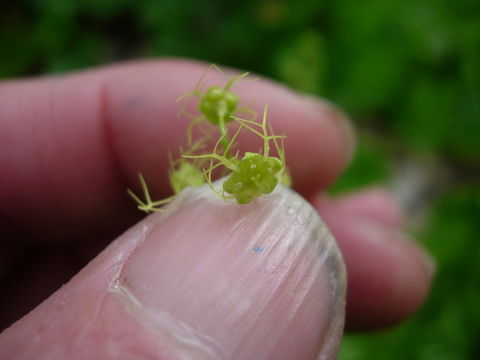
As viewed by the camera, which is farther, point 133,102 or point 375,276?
point 375,276

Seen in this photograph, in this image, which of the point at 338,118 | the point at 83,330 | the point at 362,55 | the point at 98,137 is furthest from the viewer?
the point at 362,55

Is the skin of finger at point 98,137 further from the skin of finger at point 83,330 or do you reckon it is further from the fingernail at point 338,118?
the skin of finger at point 83,330

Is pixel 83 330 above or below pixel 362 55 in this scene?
below

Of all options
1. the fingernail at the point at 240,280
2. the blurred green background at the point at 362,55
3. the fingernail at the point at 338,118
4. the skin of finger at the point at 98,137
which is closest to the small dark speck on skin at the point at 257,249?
the fingernail at the point at 240,280

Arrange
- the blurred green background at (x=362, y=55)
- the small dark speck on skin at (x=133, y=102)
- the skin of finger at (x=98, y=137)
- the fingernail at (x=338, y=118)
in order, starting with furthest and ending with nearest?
the blurred green background at (x=362, y=55) → the fingernail at (x=338, y=118) → the small dark speck on skin at (x=133, y=102) → the skin of finger at (x=98, y=137)

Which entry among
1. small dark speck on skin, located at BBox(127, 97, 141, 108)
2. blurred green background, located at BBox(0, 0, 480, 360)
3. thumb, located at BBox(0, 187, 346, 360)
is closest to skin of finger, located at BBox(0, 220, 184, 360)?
thumb, located at BBox(0, 187, 346, 360)

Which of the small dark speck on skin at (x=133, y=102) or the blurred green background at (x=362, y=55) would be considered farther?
the blurred green background at (x=362, y=55)

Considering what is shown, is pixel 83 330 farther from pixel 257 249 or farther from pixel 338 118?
pixel 338 118

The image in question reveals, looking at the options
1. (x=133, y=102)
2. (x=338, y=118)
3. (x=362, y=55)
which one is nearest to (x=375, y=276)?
(x=338, y=118)

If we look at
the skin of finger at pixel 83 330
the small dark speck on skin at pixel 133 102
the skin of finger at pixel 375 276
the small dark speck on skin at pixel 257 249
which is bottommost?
the skin of finger at pixel 375 276

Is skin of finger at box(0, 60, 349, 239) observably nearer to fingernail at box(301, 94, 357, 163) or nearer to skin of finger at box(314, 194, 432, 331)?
fingernail at box(301, 94, 357, 163)
